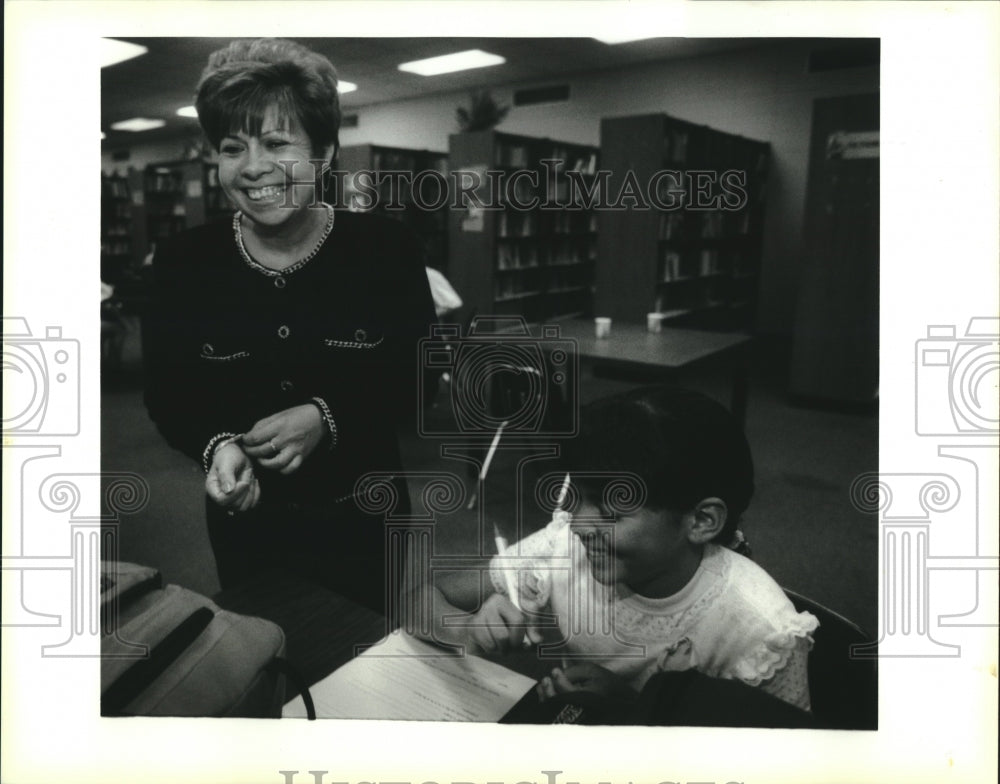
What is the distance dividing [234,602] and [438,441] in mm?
432

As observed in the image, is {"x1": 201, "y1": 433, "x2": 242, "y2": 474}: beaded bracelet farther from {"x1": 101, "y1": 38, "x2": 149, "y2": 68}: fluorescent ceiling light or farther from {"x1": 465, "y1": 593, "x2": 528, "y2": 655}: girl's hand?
{"x1": 101, "y1": 38, "x2": 149, "y2": 68}: fluorescent ceiling light

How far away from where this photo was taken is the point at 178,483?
115 centimetres

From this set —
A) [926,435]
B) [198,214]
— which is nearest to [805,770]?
[926,435]

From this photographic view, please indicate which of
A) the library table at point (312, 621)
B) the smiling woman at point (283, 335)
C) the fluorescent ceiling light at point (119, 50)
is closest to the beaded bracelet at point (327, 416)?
the smiling woman at point (283, 335)

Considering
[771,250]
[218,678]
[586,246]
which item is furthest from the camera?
[771,250]

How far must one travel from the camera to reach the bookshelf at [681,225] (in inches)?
49.0

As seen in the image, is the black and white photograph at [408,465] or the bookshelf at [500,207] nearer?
the black and white photograph at [408,465]

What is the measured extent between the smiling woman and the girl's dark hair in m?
0.32

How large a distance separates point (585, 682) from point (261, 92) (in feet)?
3.51

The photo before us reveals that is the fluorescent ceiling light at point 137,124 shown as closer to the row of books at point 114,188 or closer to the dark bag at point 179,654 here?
the row of books at point 114,188

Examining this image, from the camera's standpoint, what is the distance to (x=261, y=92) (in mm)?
1104

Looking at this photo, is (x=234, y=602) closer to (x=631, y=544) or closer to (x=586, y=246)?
(x=631, y=544)

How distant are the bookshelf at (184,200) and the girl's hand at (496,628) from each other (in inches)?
31.0

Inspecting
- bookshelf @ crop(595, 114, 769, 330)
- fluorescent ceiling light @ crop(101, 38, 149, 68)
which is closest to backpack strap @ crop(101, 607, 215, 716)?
fluorescent ceiling light @ crop(101, 38, 149, 68)
